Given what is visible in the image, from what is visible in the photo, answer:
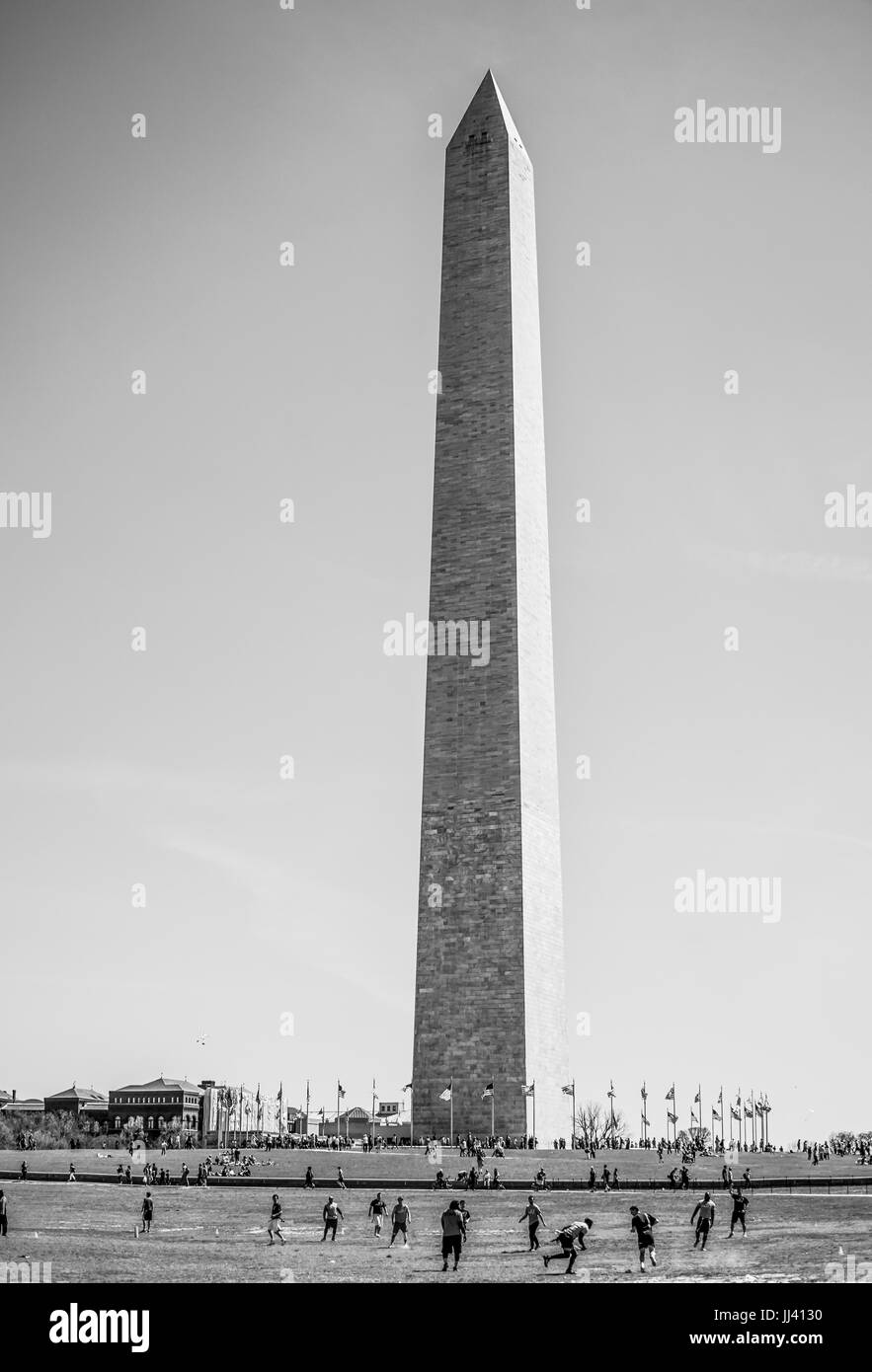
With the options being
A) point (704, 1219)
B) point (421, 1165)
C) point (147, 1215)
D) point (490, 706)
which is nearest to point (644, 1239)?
point (704, 1219)

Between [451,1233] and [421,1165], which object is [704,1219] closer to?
Result: [451,1233]

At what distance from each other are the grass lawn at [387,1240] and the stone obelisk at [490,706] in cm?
1658

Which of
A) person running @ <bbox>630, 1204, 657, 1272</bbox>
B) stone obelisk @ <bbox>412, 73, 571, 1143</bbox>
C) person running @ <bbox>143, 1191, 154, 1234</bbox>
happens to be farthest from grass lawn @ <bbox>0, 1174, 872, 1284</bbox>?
stone obelisk @ <bbox>412, 73, 571, 1143</bbox>

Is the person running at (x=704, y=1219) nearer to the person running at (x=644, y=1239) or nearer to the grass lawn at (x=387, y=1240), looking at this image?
the grass lawn at (x=387, y=1240)

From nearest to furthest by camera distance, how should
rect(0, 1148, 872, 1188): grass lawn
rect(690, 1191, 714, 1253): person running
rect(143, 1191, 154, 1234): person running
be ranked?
rect(690, 1191, 714, 1253): person running
rect(143, 1191, 154, 1234): person running
rect(0, 1148, 872, 1188): grass lawn

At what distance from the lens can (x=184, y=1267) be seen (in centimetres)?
2367

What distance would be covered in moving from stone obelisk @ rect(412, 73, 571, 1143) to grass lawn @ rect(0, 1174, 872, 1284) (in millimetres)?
16577

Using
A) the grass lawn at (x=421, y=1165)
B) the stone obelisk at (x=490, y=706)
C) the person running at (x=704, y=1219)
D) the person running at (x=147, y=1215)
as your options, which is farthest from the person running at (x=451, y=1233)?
the stone obelisk at (x=490, y=706)

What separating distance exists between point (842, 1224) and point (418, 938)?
28383 millimetres

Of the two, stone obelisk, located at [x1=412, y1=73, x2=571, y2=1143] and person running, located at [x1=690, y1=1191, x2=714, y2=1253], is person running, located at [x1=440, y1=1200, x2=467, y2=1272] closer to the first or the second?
person running, located at [x1=690, y1=1191, x2=714, y2=1253]

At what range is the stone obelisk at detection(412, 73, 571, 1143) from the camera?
53.5 m

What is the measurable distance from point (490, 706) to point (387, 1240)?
95.8ft

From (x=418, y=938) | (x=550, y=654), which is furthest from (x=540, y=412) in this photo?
(x=418, y=938)
